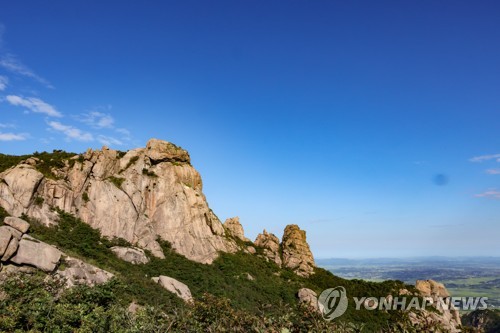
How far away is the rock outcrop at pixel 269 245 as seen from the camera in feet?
286

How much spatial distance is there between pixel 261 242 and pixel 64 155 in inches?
2194

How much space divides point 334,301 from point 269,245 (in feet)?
75.7

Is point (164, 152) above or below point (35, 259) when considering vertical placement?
above

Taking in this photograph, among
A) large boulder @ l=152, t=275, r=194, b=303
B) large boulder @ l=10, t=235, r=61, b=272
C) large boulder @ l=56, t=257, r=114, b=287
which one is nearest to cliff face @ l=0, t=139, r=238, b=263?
large boulder @ l=152, t=275, r=194, b=303

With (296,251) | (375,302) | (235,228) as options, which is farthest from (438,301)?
(235,228)

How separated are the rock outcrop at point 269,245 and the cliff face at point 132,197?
1261 cm

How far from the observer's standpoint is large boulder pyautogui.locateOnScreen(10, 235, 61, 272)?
4138cm

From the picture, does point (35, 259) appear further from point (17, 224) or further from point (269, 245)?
point (269, 245)

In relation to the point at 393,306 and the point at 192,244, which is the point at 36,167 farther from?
the point at 393,306

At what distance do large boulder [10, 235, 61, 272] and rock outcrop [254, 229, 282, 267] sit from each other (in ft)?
179

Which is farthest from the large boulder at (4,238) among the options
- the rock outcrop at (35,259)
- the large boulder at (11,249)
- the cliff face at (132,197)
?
the cliff face at (132,197)

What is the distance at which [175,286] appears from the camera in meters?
54.3

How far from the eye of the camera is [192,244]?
71125 millimetres

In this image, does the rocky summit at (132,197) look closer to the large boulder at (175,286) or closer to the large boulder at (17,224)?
the large boulder at (17,224)
